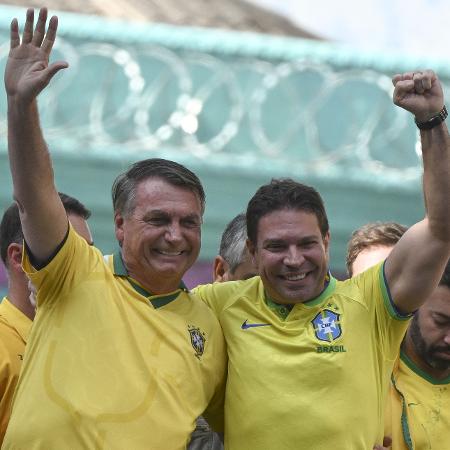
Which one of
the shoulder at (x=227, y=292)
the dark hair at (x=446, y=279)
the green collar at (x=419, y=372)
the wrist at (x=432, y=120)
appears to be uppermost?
the wrist at (x=432, y=120)

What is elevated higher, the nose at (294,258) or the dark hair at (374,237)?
the dark hair at (374,237)

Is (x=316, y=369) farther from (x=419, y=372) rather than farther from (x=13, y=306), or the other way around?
(x=13, y=306)

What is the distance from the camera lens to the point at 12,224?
514 cm

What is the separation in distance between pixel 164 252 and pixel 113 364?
436 mm

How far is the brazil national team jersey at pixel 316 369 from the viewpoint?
13.9ft

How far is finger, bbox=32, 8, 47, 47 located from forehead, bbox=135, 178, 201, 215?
61 cm

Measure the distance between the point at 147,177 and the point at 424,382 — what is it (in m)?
1.26

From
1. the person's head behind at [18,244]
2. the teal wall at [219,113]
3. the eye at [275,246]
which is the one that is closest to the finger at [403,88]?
the eye at [275,246]

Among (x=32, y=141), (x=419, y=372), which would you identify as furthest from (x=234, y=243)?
(x=32, y=141)

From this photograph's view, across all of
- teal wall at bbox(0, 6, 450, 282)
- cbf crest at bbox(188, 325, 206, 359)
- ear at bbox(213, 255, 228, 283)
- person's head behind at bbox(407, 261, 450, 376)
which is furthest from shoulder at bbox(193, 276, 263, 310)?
teal wall at bbox(0, 6, 450, 282)

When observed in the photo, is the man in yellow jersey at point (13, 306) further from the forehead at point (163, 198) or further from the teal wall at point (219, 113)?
the teal wall at point (219, 113)

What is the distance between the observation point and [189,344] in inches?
172

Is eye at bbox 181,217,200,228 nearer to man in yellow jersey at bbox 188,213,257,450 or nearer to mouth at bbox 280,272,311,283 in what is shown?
mouth at bbox 280,272,311,283

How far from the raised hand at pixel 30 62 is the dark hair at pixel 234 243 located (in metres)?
1.55
